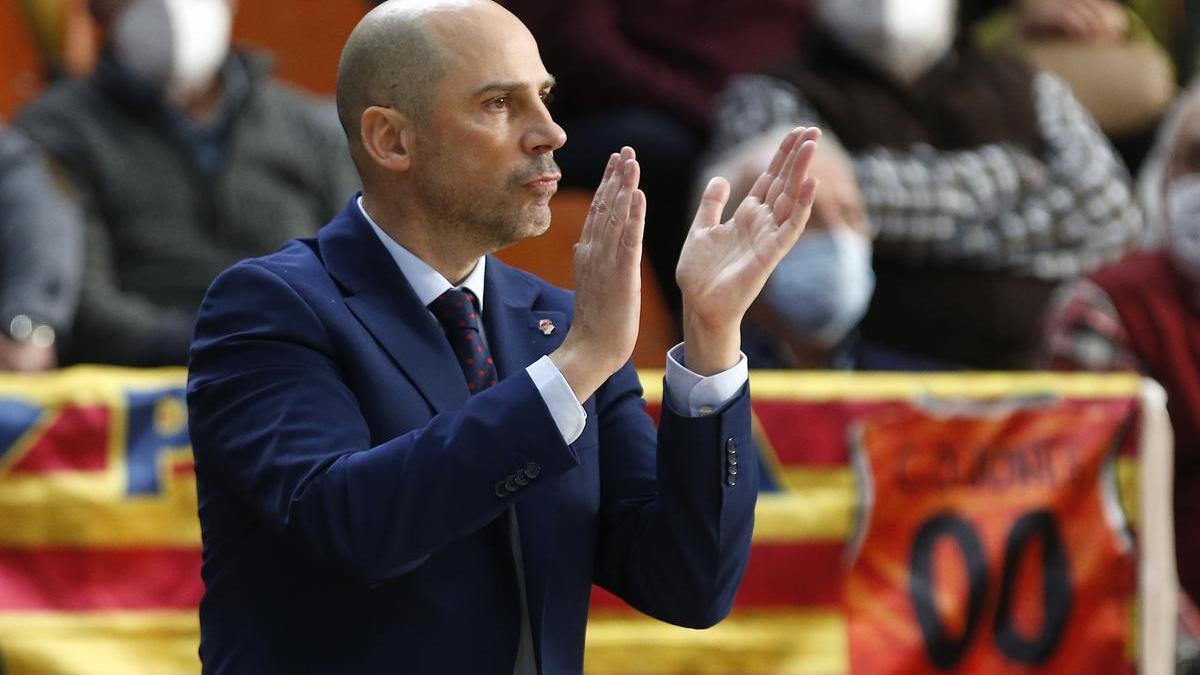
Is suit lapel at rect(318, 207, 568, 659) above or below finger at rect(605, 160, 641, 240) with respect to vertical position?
below

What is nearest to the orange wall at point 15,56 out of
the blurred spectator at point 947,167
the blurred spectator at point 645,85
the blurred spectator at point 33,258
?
A: the blurred spectator at point 33,258

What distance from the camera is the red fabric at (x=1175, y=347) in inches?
141

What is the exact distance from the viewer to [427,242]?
1784 millimetres

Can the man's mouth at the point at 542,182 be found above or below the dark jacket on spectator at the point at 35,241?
above

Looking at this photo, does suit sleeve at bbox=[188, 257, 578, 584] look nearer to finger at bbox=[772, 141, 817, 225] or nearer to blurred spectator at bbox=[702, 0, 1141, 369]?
finger at bbox=[772, 141, 817, 225]

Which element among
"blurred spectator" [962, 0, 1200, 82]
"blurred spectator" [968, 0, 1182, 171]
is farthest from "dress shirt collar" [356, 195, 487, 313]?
"blurred spectator" [962, 0, 1200, 82]

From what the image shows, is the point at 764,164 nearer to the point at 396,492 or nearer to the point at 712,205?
the point at 712,205

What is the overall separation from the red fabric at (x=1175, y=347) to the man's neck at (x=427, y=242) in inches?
87.0

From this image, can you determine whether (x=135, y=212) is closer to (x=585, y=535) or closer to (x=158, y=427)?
(x=158, y=427)

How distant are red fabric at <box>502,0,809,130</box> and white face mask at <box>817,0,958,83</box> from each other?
0.28 m

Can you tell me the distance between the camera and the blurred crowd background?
393 cm

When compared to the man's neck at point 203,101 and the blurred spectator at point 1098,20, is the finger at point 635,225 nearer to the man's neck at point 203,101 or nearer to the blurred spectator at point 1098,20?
the man's neck at point 203,101

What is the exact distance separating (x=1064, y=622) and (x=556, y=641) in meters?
1.78

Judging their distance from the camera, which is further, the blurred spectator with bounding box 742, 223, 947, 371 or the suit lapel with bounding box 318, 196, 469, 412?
the blurred spectator with bounding box 742, 223, 947, 371
